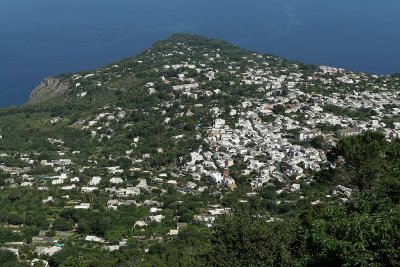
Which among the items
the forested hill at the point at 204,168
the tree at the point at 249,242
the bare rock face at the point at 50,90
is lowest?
the bare rock face at the point at 50,90

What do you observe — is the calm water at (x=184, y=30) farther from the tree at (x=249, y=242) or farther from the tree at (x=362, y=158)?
the tree at (x=249, y=242)

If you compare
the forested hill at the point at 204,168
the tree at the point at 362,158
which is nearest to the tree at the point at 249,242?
the forested hill at the point at 204,168

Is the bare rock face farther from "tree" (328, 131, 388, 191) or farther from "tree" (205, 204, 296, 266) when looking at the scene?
"tree" (205, 204, 296, 266)

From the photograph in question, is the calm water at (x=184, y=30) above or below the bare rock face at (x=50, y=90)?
above

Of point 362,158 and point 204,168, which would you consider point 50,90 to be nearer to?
point 204,168

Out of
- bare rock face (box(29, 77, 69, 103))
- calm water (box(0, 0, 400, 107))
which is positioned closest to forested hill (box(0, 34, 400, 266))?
bare rock face (box(29, 77, 69, 103))

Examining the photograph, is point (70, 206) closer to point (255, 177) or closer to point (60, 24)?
point (255, 177)

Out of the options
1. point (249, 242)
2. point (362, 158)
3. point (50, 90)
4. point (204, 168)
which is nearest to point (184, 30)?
point (50, 90)
